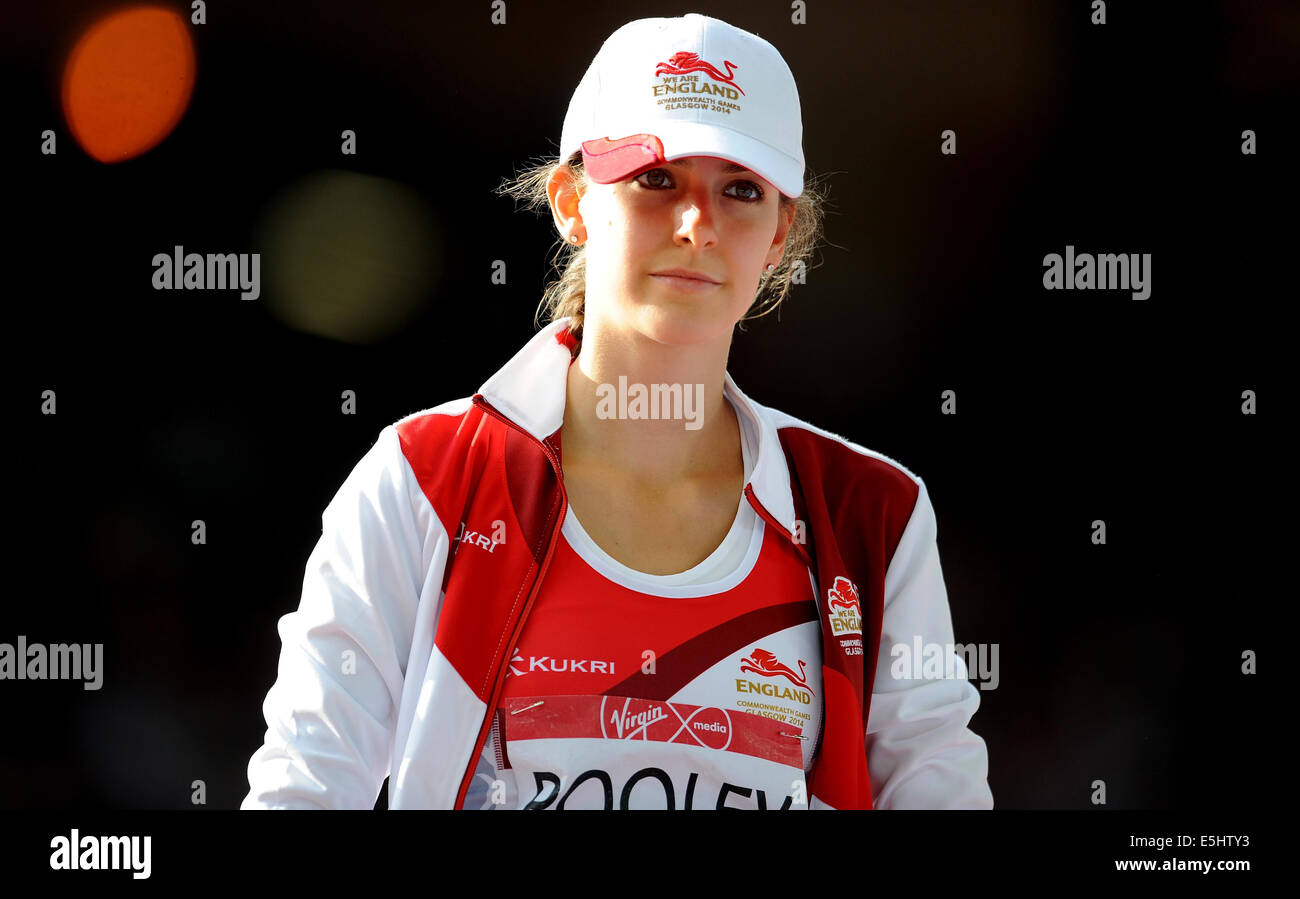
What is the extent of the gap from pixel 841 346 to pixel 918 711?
863 mm

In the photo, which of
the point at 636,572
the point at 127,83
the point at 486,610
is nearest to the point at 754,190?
the point at 636,572

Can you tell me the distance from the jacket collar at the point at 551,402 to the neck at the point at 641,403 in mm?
51

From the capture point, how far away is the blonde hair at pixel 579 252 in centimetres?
213

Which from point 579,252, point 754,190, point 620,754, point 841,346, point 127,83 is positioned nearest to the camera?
point 620,754

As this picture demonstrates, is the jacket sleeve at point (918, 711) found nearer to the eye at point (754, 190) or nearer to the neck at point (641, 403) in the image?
the neck at point (641, 403)

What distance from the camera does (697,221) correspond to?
178cm

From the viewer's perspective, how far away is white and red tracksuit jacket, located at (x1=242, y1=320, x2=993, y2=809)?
1730mm

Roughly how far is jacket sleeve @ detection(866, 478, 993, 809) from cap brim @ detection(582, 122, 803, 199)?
70 centimetres

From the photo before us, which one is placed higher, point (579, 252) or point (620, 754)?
point (579, 252)

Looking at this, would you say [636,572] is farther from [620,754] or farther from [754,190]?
[754,190]

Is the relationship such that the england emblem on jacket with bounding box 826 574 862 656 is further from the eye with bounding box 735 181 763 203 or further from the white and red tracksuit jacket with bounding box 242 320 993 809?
the eye with bounding box 735 181 763 203

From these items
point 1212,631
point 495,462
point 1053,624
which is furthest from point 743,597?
point 1212,631

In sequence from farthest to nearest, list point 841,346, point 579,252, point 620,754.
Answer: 1. point 841,346
2. point 579,252
3. point 620,754

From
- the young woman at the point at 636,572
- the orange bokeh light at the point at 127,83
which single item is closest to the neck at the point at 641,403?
the young woman at the point at 636,572
